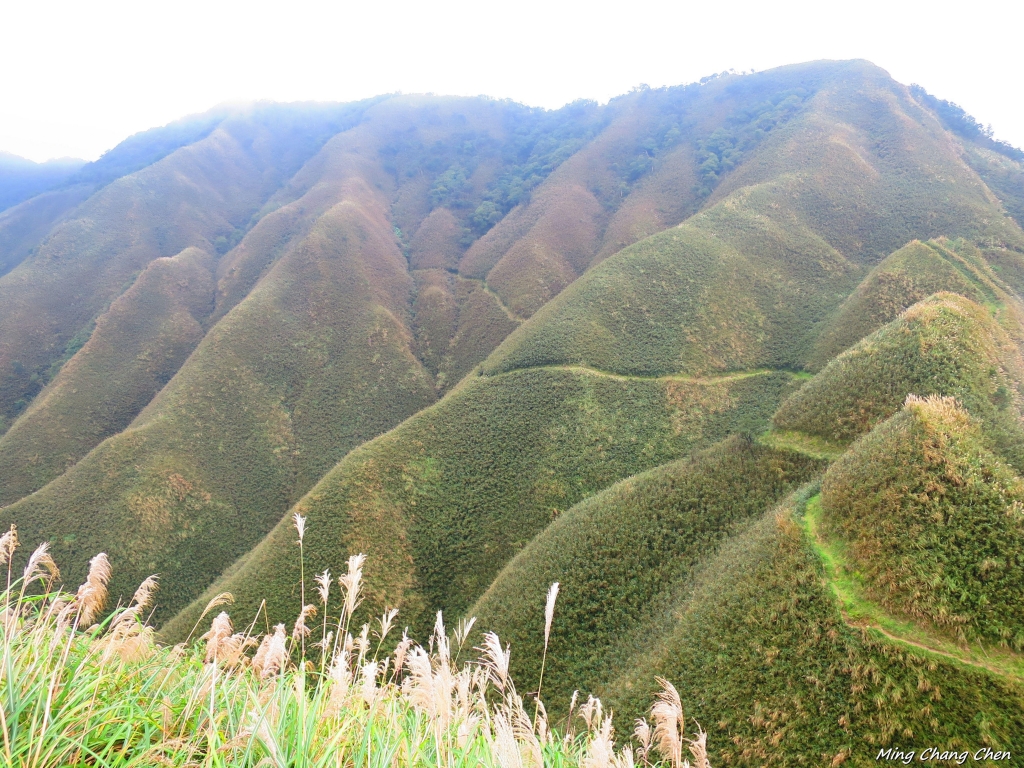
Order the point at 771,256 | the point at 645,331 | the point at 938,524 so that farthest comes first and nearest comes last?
the point at 771,256 < the point at 645,331 < the point at 938,524

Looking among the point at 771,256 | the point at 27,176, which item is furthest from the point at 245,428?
the point at 27,176

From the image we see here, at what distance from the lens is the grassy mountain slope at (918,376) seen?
1869 cm

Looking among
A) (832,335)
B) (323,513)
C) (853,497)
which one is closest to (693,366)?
(832,335)

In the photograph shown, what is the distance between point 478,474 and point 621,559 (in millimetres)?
12956

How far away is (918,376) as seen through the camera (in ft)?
63.6

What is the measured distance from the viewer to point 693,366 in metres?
35.4

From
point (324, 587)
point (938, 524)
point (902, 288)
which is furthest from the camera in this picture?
point (902, 288)

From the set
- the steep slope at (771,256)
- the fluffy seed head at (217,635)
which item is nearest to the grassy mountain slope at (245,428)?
the steep slope at (771,256)

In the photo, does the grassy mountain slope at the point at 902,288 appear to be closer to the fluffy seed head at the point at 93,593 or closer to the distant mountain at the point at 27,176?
Answer: the fluffy seed head at the point at 93,593

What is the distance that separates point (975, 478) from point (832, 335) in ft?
83.8

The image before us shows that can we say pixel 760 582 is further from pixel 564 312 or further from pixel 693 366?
pixel 564 312

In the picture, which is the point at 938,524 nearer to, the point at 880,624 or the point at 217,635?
the point at 880,624

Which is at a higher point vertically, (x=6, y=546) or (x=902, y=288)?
(x=6, y=546)

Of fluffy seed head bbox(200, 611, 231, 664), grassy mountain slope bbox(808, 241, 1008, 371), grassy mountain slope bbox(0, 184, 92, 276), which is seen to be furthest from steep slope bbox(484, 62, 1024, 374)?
grassy mountain slope bbox(0, 184, 92, 276)
